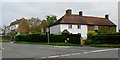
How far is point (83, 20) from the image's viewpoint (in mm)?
65500

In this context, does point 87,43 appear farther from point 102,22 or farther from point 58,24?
point 102,22

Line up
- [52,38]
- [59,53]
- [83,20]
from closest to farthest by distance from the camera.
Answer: [59,53]
[52,38]
[83,20]

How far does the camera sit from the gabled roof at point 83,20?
62681 millimetres

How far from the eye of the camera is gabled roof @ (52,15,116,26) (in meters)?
62.7

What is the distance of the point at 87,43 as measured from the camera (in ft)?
132

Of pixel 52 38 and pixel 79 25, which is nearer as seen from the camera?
pixel 52 38

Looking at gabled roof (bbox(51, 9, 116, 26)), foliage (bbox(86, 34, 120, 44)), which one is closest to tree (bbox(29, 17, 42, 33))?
gabled roof (bbox(51, 9, 116, 26))

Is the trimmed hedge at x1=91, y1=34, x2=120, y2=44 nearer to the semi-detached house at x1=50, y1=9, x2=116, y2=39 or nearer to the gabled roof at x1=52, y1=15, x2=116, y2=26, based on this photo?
the semi-detached house at x1=50, y1=9, x2=116, y2=39

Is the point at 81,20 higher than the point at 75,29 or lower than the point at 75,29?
higher

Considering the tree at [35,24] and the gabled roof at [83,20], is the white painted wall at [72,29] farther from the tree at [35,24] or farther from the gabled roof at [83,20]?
the tree at [35,24]

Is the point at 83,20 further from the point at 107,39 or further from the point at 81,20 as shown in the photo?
the point at 107,39

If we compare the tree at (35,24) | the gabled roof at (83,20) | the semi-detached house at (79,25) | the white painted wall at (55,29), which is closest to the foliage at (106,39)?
the semi-detached house at (79,25)

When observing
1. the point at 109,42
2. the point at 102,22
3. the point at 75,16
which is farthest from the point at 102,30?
the point at 109,42

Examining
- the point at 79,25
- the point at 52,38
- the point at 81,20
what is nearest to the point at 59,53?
the point at 52,38
